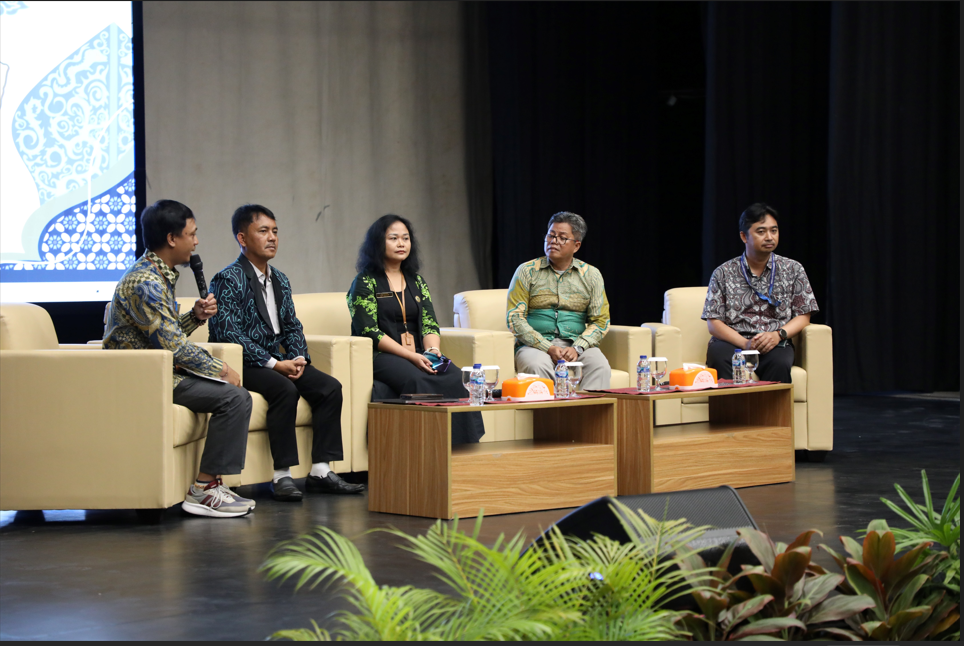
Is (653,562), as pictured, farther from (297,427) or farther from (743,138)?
(743,138)

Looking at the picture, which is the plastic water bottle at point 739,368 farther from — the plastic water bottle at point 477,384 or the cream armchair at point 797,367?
the plastic water bottle at point 477,384

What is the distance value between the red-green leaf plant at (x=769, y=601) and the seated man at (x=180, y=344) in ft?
7.70

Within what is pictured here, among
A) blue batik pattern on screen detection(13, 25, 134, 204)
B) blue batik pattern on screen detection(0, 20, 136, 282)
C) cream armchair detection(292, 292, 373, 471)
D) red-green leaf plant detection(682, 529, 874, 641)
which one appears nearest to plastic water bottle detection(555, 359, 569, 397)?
cream armchair detection(292, 292, 373, 471)

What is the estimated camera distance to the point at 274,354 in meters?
4.61

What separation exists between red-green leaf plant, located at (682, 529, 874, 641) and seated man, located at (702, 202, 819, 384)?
10.5ft

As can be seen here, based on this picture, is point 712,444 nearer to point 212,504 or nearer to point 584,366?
point 584,366

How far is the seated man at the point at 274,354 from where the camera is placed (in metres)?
4.46

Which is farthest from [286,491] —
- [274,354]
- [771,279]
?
[771,279]

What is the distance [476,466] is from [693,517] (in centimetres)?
180

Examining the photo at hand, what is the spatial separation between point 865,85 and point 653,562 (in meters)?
6.48

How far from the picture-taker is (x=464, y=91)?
882cm

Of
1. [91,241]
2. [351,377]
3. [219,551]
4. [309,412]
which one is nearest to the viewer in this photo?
[219,551]

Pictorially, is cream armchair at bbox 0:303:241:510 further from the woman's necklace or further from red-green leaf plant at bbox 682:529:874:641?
red-green leaf plant at bbox 682:529:874:641

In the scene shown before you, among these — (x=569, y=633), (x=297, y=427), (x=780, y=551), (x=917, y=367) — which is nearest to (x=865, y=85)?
(x=917, y=367)
